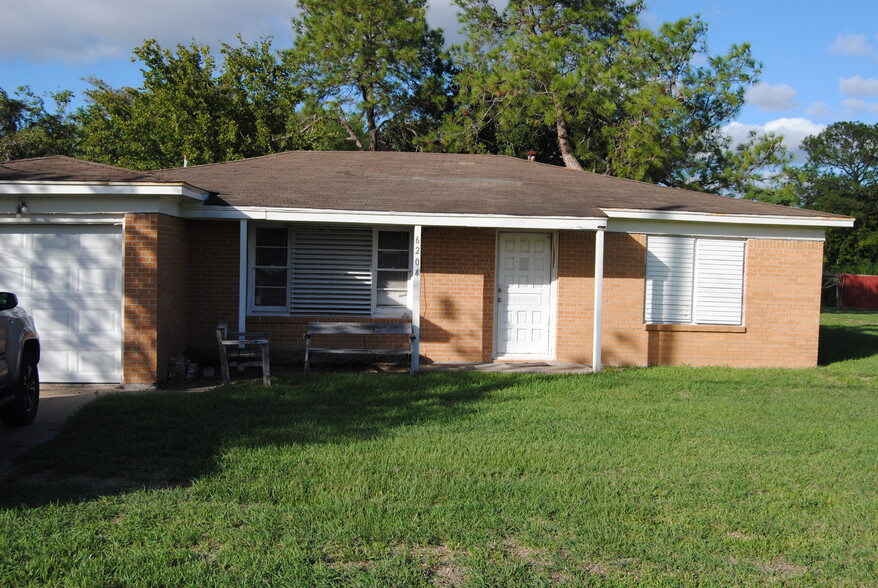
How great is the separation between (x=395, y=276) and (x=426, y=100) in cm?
1888

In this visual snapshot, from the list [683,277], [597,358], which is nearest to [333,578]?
[597,358]

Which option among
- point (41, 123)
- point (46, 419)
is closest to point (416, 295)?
point (46, 419)

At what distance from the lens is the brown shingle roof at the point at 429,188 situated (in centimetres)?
1224

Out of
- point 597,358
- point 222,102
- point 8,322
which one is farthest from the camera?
point 222,102

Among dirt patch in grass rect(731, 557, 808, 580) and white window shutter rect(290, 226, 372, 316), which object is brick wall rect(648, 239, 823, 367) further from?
dirt patch in grass rect(731, 557, 808, 580)

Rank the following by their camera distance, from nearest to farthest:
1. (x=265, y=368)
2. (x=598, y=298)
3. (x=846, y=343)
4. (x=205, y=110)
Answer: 1. (x=265, y=368)
2. (x=598, y=298)
3. (x=846, y=343)
4. (x=205, y=110)

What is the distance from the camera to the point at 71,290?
1052 centimetres

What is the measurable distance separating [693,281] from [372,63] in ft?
A: 65.2

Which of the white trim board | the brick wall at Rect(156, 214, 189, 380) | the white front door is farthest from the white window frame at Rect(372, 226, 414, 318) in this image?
the white trim board

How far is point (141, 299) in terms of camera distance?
10367 millimetres

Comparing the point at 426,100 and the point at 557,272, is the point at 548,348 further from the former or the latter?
the point at 426,100

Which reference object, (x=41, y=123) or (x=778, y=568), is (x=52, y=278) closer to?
(x=778, y=568)

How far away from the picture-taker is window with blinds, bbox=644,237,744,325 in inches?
527

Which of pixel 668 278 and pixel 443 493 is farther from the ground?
pixel 668 278
